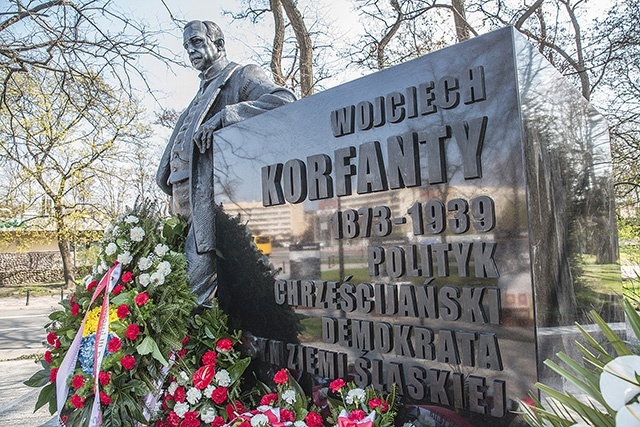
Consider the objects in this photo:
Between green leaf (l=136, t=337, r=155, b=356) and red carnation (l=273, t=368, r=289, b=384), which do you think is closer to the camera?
red carnation (l=273, t=368, r=289, b=384)

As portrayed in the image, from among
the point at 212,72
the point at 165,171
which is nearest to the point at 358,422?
the point at 165,171

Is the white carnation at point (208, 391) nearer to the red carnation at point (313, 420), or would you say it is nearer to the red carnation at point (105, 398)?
the red carnation at point (105, 398)

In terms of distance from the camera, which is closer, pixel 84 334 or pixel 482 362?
pixel 482 362

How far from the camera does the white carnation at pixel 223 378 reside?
266 centimetres

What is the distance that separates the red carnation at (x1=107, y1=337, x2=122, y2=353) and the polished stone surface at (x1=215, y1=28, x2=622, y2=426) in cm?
85

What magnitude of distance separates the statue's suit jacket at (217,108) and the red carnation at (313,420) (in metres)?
1.35

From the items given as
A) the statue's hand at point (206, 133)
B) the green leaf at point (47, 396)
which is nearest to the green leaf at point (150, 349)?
the green leaf at point (47, 396)

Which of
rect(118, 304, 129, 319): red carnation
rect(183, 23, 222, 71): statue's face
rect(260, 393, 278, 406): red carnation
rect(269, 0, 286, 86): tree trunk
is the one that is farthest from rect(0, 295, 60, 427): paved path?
rect(269, 0, 286, 86): tree trunk

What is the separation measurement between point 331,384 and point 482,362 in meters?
0.73

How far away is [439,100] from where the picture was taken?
1.97 metres

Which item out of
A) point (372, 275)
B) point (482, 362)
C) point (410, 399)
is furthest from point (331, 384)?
point (482, 362)

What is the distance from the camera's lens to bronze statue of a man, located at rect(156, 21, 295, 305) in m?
3.16

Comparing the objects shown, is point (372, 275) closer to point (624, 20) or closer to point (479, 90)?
point (479, 90)

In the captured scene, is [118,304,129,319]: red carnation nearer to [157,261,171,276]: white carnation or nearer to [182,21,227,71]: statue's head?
[157,261,171,276]: white carnation
